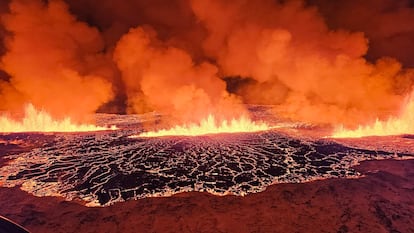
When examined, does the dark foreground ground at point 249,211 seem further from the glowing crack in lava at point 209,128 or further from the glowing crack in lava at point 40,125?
the glowing crack in lava at point 40,125

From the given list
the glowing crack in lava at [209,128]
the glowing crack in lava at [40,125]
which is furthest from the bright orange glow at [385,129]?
the glowing crack in lava at [40,125]

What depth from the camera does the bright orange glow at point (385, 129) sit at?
11.5 meters

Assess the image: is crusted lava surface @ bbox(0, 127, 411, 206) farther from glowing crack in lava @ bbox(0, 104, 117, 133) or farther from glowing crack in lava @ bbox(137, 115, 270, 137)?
glowing crack in lava @ bbox(0, 104, 117, 133)

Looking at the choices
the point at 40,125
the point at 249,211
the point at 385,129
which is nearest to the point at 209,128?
the point at 385,129

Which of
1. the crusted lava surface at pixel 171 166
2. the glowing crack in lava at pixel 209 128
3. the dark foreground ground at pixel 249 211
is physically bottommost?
the dark foreground ground at pixel 249 211

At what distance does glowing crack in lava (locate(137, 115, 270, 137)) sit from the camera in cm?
1277

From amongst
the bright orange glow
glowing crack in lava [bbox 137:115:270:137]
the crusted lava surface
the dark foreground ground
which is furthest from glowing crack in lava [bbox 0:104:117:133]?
the dark foreground ground

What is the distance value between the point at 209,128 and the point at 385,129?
21.5ft

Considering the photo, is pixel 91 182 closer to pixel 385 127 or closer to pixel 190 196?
pixel 190 196

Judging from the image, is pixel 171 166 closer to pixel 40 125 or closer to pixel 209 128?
pixel 209 128

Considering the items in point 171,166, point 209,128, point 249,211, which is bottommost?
point 249,211

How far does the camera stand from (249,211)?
15.8 feet

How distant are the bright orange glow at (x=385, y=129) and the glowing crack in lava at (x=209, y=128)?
3229 mm

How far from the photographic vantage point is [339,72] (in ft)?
50.7
